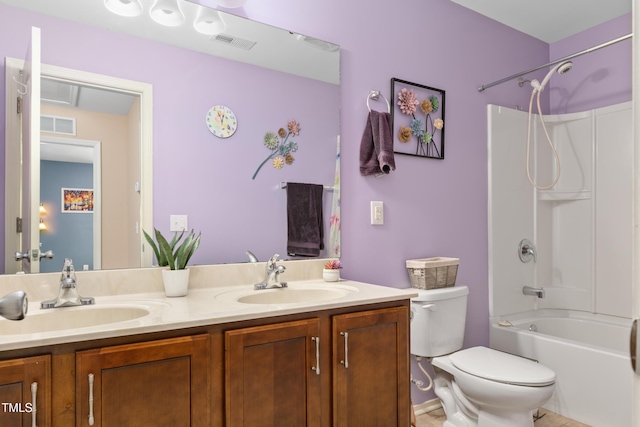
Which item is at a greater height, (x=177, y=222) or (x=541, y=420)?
(x=177, y=222)

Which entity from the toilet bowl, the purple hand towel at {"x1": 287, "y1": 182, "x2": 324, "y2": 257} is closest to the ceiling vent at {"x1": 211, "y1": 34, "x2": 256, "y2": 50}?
the purple hand towel at {"x1": 287, "y1": 182, "x2": 324, "y2": 257}

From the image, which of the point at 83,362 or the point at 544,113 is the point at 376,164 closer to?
the point at 83,362

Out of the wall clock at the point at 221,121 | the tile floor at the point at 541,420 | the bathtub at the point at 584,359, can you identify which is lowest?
the tile floor at the point at 541,420

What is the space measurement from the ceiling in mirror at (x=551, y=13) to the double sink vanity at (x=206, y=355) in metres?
2.04

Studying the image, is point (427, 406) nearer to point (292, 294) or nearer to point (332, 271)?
point (332, 271)

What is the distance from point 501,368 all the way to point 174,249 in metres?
1.56

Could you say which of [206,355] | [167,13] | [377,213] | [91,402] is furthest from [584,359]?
[167,13]

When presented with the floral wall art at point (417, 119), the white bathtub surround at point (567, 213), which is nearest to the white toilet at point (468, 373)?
the white bathtub surround at point (567, 213)

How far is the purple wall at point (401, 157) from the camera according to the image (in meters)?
1.75

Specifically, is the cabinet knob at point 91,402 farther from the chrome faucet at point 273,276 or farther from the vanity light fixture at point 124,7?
the vanity light fixture at point 124,7

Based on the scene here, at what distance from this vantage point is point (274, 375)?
1.31m

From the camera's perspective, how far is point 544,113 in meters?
3.12

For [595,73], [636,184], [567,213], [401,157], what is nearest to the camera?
[636,184]

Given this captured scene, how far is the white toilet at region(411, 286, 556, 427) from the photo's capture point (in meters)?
1.79
